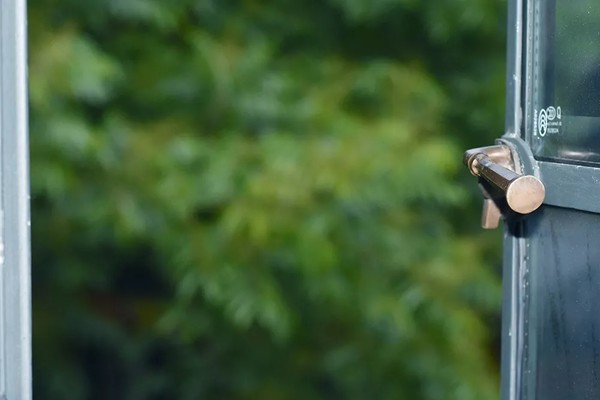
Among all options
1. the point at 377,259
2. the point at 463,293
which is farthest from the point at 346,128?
the point at 463,293

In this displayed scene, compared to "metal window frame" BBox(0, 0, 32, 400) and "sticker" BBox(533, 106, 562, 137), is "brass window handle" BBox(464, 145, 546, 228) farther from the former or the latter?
"metal window frame" BBox(0, 0, 32, 400)

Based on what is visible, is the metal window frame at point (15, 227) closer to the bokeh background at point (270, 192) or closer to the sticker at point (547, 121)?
the sticker at point (547, 121)

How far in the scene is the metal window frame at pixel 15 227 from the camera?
124 centimetres

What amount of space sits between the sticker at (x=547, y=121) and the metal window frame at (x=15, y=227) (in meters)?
0.61

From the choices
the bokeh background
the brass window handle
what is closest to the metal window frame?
the brass window handle

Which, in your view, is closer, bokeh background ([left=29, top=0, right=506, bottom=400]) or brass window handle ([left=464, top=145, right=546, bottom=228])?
brass window handle ([left=464, top=145, right=546, bottom=228])

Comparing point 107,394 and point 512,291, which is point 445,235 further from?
point 512,291

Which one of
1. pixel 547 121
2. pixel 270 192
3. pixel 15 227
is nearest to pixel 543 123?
pixel 547 121

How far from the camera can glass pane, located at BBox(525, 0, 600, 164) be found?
1226mm

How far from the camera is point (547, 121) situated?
131cm

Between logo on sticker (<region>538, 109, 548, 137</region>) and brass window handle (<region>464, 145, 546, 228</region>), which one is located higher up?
logo on sticker (<region>538, 109, 548, 137</region>)

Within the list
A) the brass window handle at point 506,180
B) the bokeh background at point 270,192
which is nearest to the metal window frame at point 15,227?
the brass window handle at point 506,180

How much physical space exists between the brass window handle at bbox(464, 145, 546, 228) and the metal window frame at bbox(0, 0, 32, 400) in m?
0.55

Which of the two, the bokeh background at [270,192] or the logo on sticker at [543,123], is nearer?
the logo on sticker at [543,123]
